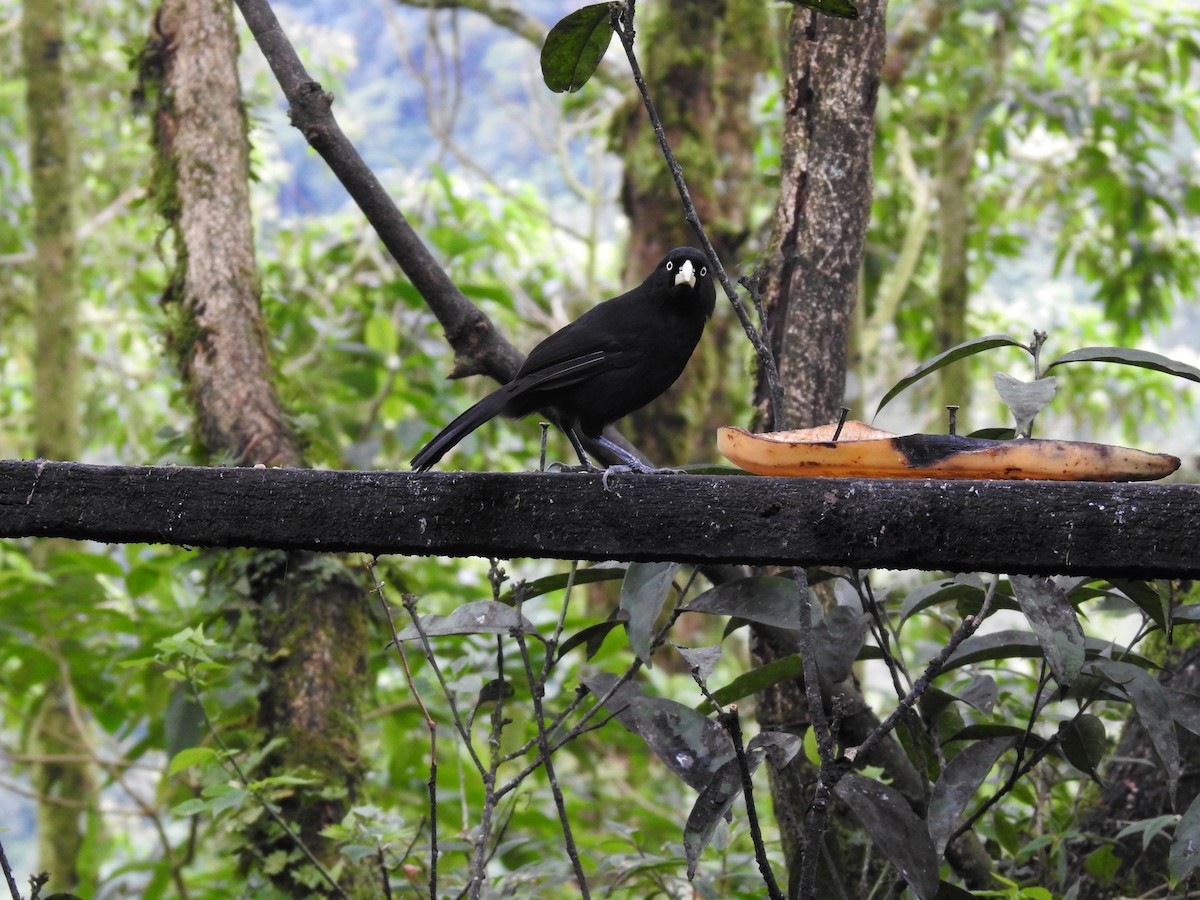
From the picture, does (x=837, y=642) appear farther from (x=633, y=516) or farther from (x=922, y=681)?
(x=633, y=516)

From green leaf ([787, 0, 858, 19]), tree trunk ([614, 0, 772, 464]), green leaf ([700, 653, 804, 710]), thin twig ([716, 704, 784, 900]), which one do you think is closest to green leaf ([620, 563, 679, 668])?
green leaf ([700, 653, 804, 710])

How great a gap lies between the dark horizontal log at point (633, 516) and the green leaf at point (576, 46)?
2.30 ft

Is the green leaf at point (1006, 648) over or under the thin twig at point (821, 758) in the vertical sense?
over

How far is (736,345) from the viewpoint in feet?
22.5

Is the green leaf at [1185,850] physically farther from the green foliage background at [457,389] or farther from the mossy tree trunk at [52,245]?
the mossy tree trunk at [52,245]

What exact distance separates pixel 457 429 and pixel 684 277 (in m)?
0.70

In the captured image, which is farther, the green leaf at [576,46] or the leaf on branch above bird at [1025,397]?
the green leaf at [576,46]

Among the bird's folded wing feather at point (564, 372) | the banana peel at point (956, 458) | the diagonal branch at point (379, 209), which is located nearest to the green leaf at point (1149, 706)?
the banana peel at point (956, 458)

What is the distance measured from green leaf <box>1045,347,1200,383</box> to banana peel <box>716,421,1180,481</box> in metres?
0.12

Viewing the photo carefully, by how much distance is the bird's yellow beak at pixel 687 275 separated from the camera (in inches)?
107

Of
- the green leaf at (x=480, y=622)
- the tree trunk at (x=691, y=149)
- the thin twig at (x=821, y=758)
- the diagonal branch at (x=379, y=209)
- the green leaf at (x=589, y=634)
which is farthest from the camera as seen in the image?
the tree trunk at (x=691, y=149)

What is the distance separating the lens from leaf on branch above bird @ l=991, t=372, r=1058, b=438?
1.66 m

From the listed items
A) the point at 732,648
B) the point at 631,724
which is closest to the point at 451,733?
the point at 631,724

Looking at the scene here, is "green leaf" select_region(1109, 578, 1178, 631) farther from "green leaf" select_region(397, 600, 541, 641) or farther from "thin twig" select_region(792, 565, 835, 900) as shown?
"green leaf" select_region(397, 600, 541, 641)
